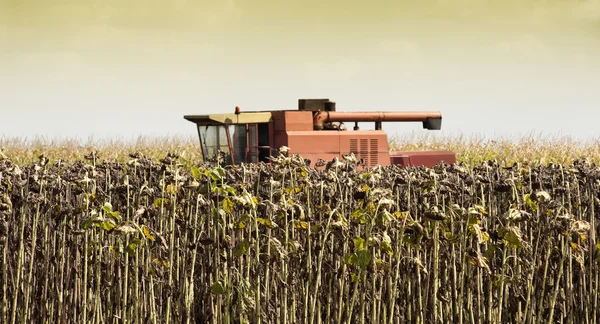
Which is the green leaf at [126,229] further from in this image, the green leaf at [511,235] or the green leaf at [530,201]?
the green leaf at [530,201]

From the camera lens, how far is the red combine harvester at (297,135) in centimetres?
1478

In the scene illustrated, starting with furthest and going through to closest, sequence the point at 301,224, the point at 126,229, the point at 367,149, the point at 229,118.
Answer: the point at 367,149 → the point at 229,118 → the point at 301,224 → the point at 126,229

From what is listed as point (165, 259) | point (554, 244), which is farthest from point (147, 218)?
point (554, 244)

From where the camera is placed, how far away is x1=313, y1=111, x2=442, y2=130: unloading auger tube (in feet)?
54.4

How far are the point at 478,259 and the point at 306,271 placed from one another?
1350 mm

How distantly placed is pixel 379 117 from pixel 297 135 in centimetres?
312

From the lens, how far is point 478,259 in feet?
19.2

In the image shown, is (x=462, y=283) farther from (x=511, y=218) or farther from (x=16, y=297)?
(x=16, y=297)

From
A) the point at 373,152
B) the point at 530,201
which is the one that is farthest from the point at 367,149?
the point at 530,201

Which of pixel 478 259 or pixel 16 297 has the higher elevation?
pixel 478 259

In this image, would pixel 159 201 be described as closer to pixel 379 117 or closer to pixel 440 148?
pixel 379 117

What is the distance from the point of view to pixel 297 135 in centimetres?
1547

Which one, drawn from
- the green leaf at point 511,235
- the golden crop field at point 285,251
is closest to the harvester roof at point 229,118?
the golden crop field at point 285,251

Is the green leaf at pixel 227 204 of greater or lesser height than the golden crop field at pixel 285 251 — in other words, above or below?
above
